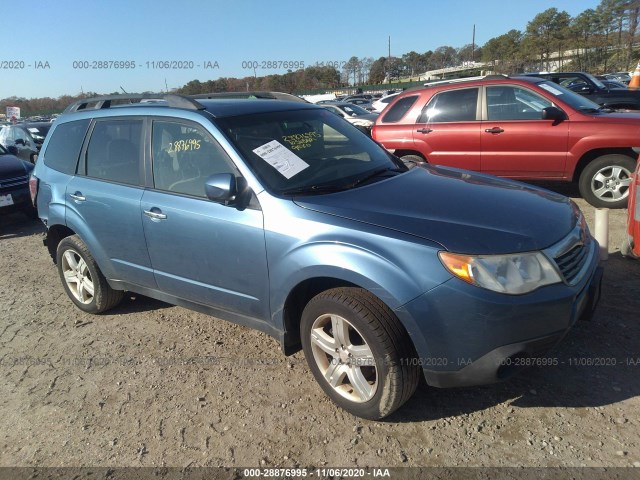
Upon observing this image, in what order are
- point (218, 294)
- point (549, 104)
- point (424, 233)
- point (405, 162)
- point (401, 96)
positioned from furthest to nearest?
1. point (401, 96)
2. point (549, 104)
3. point (405, 162)
4. point (218, 294)
5. point (424, 233)

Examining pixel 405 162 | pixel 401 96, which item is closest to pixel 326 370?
pixel 405 162

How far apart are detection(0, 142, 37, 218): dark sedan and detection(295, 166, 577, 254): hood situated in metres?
6.81

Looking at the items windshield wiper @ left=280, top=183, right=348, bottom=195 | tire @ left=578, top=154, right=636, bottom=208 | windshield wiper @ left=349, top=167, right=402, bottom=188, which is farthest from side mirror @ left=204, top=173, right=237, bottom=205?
tire @ left=578, top=154, right=636, bottom=208

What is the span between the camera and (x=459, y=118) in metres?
7.10

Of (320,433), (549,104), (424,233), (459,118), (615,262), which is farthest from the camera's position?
(459,118)

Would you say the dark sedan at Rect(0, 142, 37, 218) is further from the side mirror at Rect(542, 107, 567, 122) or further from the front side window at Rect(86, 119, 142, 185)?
the side mirror at Rect(542, 107, 567, 122)

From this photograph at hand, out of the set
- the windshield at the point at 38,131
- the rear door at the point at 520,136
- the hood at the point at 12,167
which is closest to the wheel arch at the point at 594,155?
the rear door at the point at 520,136

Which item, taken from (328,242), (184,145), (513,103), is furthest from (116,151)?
(513,103)

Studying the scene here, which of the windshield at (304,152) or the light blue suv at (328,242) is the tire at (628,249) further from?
the windshield at (304,152)

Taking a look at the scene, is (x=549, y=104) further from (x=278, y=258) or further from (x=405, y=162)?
(x=278, y=258)

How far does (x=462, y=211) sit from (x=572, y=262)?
25.4 inches

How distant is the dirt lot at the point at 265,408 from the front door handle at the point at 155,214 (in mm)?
1060

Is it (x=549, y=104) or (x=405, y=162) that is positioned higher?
(x=549, y=104)

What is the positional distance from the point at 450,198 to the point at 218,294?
162 cm
